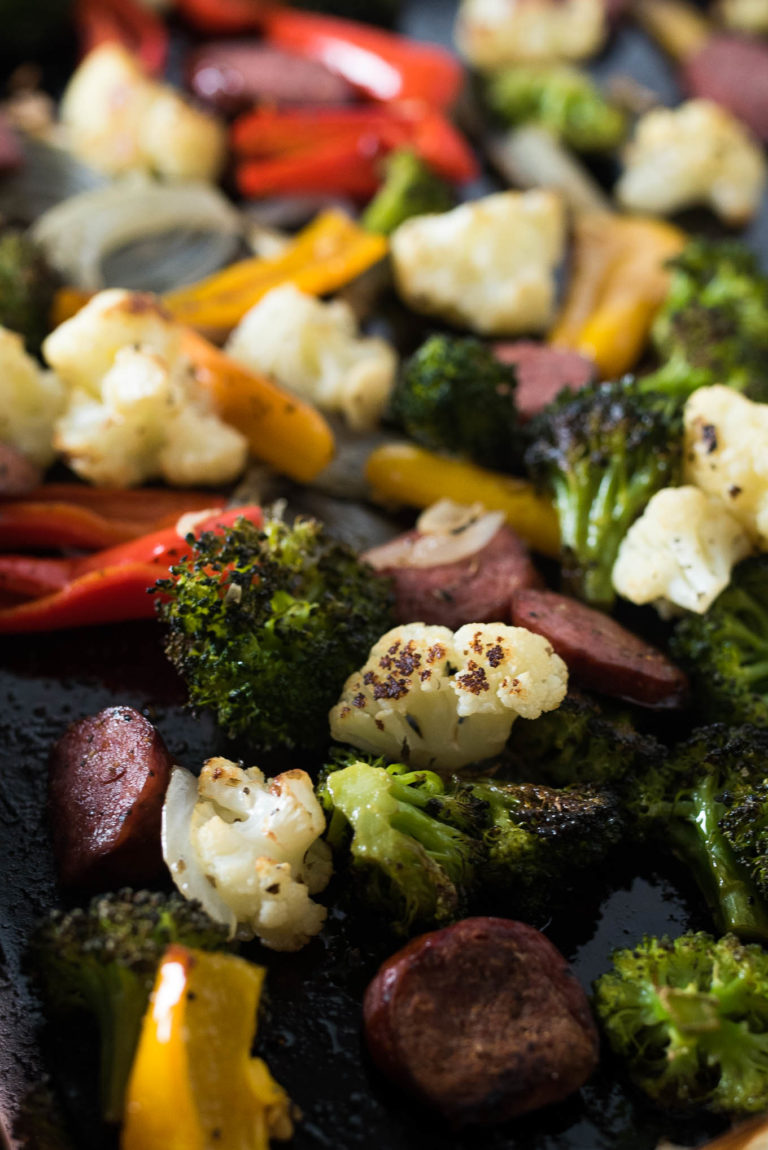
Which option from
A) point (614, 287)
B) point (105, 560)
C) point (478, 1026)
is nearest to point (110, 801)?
point (105, 560)

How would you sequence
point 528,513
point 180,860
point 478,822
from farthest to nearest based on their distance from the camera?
1. point 528,513
2. point 478,822
3. point 180,860

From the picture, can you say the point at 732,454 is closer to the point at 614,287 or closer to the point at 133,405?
the point at 614,287

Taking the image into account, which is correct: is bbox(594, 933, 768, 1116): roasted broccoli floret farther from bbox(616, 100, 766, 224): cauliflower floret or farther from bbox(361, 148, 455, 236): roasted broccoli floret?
bbox(616, 100, 766, 224): cauliflower floret

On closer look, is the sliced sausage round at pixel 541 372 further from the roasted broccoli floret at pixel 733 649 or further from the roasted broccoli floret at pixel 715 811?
the roasted broccoli floret at pixel 715 811

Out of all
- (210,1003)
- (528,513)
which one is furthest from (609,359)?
(210,1003)

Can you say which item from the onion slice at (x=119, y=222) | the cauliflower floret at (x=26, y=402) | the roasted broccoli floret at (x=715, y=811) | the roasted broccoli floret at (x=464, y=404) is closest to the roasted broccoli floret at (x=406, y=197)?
the onion slice at (x=119, y=222)

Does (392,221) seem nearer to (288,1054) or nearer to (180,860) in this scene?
(180,860)
